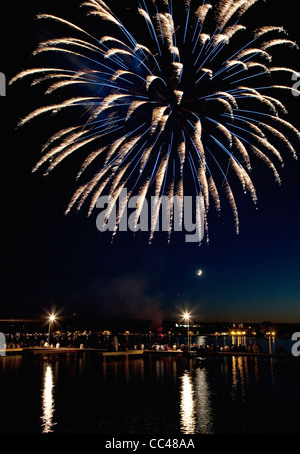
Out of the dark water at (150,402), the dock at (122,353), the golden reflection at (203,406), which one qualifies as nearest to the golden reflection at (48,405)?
the dark water at (150,402)

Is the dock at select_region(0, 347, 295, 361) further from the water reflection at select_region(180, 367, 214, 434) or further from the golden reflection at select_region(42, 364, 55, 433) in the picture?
the golden reflection at select_region(42, 364, 55, 433)

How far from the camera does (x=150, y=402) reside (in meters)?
14.6

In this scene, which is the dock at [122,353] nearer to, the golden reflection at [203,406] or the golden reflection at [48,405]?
the golden reflection at [203,406]

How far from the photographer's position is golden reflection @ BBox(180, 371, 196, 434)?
36.7 ft

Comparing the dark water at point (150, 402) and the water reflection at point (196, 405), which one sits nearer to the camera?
the water reflection at point (196, 405)

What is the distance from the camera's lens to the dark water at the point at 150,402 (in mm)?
11352

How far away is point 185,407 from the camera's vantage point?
44.9ft

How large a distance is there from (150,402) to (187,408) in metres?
1.75

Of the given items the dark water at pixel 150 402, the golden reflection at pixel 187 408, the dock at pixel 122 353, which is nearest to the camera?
the golden reflection at pixel 187 408

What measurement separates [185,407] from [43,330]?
201 meters

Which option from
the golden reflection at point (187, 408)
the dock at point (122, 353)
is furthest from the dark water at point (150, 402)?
the dock at point (122, 353)

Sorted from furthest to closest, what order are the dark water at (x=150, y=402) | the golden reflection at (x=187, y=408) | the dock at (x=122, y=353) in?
the dock at (x=122, y=353) → the dark water at (x=150, y=402) → the golden reflection at (x=187, y=408)

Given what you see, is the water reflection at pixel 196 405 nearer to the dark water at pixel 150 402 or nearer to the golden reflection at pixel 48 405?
the dark water at pixel 150 402

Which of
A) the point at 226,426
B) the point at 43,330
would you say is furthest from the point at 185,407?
the point at 43,330
